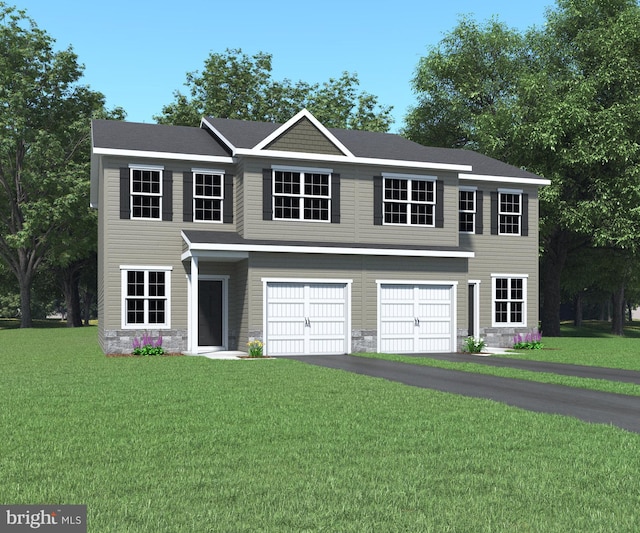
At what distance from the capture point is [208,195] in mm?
26328

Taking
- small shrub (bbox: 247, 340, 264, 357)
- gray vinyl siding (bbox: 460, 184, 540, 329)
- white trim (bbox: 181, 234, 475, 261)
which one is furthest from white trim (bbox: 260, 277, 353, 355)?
gray vinyl siding (bbox: 460, 184, 540, 329)

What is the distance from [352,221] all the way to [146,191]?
7.22 metres

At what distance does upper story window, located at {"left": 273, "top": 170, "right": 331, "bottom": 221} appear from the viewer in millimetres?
25453

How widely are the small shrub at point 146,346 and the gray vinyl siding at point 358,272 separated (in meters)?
3.17

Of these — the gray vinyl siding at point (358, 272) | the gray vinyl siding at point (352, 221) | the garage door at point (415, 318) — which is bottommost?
the garage door at point (415, 318)

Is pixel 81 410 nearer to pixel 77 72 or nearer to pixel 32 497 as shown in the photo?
pixel 32 497

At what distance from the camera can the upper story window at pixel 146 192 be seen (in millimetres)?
25098

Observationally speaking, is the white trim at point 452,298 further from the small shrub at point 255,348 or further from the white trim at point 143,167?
the white trim at point 143,167

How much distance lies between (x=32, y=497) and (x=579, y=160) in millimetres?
33639

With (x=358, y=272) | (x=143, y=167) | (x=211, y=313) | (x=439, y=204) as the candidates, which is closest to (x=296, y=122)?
(x=143, y=167)

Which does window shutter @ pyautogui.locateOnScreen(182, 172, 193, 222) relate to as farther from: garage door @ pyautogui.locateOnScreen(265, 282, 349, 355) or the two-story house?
garage door @ pyautogui.locateOnScreen(265, 282, 349, 355)

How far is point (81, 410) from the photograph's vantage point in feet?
37.6

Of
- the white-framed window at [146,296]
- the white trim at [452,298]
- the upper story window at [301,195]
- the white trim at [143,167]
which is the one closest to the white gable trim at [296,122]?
the upper story window at [301,195]

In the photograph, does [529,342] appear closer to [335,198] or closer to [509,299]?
[509,299]
